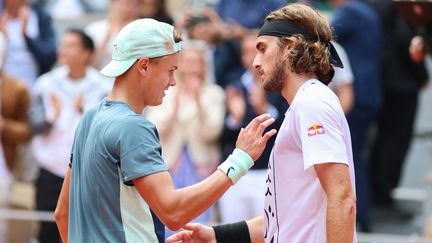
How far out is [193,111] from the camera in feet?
29.7

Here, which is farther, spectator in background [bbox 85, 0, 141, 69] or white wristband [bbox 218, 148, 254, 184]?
spectator in background [bbox 85, 0, 141, 69]

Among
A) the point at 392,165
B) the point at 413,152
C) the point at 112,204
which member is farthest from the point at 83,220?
the point at 413,152

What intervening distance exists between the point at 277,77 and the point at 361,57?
5113 millimetres

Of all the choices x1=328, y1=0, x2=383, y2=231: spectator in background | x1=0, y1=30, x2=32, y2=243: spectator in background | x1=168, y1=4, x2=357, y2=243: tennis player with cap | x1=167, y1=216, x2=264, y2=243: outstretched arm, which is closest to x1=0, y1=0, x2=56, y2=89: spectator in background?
x1=0, y1=30, x2=32, y2=243: spectator in background

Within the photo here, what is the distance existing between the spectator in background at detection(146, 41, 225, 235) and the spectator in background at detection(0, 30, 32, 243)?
1262 millimetres

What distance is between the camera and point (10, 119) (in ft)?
31.3

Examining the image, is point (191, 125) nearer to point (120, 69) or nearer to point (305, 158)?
point (120, 69)

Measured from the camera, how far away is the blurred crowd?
29.3 feet

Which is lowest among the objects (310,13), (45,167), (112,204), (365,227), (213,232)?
(365,227)

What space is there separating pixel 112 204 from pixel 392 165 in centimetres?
614

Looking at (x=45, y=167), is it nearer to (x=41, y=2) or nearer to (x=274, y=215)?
(x=41, y=2)

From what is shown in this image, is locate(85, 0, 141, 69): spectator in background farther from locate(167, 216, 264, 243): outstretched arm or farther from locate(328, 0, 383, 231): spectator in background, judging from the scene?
locate(167, 216, 264, 243): outstretched arm

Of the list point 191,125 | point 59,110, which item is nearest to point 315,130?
point 191,125

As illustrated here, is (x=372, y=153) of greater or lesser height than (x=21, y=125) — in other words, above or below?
below
